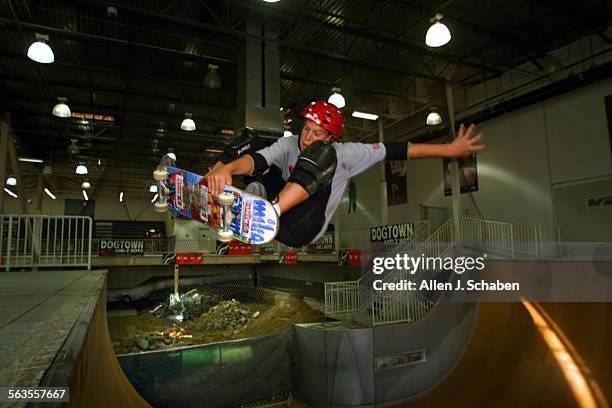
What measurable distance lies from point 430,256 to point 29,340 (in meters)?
10.1

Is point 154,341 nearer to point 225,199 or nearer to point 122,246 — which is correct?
point 122,246

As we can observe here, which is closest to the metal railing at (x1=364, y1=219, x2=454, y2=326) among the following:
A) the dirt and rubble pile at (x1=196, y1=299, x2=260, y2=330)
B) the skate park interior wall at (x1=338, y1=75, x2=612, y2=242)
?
the skate park interior wall at (x1=338, y1=75, x2=612, y2=242)

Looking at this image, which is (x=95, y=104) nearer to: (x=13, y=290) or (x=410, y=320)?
(x=13, y=290)

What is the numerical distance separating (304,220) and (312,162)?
538 mm

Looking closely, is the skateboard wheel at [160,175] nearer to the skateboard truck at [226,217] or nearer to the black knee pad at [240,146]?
the black knee pad at [240,146]

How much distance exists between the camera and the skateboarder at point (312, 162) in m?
2.38

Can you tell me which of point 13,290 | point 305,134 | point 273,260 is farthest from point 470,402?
point 273,260

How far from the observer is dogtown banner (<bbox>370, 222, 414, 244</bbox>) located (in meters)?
12.2

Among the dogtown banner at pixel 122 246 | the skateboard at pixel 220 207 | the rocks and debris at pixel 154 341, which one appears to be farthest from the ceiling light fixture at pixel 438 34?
the dogtown banner at pixel 122 246

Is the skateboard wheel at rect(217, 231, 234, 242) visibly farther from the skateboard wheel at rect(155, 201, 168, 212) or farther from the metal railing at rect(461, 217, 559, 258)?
the metal railing at rect(461, 217, 559, 258)

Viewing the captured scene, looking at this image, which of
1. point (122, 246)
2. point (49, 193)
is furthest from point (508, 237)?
point (49, 193)

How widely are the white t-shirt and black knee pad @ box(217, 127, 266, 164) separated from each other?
115 mm

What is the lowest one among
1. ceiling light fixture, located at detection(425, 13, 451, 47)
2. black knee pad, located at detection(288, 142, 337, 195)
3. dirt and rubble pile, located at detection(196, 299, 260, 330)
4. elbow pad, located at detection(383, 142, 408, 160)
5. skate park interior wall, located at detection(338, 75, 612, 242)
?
dirt and rubble pile, located at detection(196, 299, 260, 330)

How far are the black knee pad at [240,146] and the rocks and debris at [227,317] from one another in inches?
436
